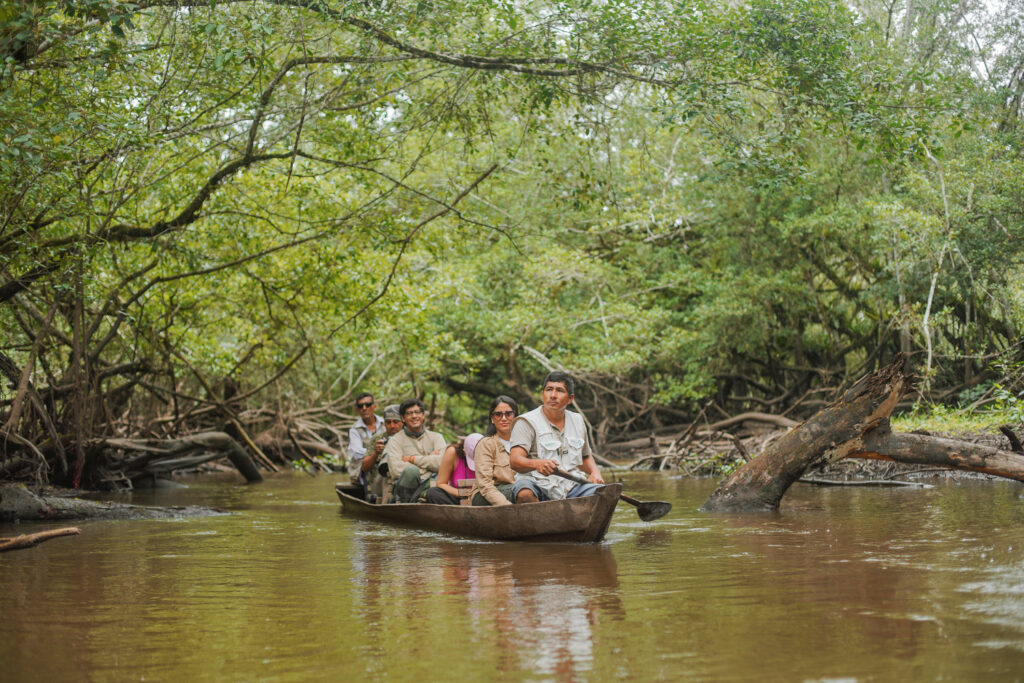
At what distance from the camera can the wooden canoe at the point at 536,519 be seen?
6280 millimetres

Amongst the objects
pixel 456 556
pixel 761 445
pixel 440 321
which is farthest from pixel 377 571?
pixel 440 321

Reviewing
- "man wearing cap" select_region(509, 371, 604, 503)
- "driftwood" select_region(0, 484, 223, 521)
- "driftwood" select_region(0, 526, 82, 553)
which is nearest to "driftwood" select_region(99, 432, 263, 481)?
"driftwood" select_region(0, 484, 223, 521)

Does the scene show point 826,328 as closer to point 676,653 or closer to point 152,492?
point 152,492

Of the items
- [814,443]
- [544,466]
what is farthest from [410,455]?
[814,443]

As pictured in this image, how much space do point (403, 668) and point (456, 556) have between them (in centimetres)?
308

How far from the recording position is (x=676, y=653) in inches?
136

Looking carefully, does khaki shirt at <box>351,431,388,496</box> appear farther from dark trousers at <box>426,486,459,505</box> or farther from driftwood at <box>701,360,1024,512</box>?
driftwood at <box>701,360,1024,512</box>

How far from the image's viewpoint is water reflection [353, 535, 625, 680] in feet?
11.7

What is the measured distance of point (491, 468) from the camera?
725cm

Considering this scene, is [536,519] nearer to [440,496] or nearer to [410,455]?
[440,496]

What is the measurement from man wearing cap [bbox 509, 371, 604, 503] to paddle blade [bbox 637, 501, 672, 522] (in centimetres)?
67

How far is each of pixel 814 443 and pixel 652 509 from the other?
4.41 ft

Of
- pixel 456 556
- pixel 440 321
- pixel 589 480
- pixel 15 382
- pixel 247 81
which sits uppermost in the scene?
pixel 247 81

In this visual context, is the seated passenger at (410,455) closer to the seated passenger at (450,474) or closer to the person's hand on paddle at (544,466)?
the seated passenger at (450,474)
